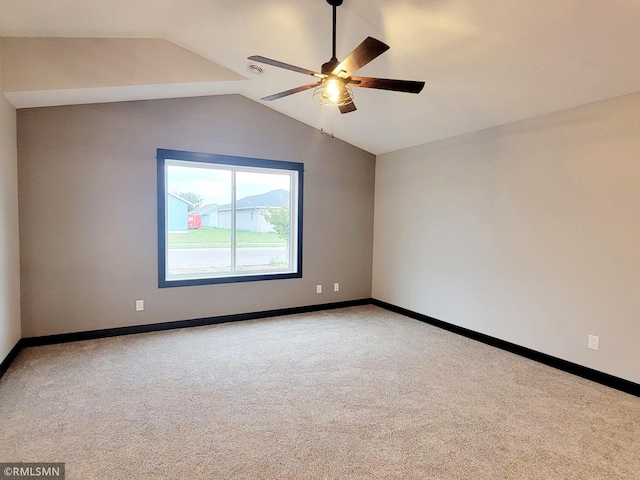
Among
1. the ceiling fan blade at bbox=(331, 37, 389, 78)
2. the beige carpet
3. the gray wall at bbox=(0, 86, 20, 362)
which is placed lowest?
the beige carpet

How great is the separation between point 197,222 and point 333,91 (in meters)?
2.81

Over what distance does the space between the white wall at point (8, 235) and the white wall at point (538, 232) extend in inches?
180

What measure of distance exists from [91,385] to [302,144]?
3804 mm

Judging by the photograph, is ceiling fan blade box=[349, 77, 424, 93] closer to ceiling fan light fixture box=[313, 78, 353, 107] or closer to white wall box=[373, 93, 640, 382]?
ceiling fan light fixture box=[313, 78, 353, 107]

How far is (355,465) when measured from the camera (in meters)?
1.94

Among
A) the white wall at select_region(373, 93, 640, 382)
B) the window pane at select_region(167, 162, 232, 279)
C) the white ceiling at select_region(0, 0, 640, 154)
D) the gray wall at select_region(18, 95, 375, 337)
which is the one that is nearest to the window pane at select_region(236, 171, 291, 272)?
the window pane at select_region(167, 162, 232, 279)

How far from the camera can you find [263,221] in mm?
5031

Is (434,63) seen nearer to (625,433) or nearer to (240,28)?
(240,28)

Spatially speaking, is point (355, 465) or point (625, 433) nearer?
point (355, 465)

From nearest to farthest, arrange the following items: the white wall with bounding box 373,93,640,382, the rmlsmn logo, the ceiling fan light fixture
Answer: the rmlsmn logo
the ceiling fan light fixture
the white wall with bounding box 373,93,640,382

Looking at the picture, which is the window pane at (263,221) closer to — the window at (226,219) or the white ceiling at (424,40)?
the window at (226,219)

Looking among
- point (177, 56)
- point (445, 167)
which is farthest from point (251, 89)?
point (445, 167)

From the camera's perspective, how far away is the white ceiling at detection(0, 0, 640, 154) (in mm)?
2340

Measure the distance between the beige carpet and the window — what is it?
3.84 feet
